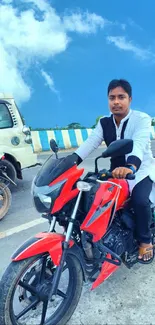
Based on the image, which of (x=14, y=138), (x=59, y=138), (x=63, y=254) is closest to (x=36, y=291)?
(x=63, y=254)

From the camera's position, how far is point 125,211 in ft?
8.52

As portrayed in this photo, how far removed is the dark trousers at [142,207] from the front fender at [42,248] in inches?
31.0

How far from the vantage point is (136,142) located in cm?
243

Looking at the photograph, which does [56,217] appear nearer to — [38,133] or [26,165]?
[26,165]

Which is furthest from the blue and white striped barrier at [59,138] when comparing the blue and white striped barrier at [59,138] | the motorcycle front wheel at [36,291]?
the motorcycle front wheel at [36,291]

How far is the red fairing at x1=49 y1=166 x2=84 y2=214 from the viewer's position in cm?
197

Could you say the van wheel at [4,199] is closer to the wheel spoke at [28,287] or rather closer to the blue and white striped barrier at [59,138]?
the wheel spoke at [28,287]

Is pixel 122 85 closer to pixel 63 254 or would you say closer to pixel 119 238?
pixel 119 238

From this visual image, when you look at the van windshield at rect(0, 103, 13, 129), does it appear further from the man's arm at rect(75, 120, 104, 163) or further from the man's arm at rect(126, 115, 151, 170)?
the man's arm at rect(126, 115, 151, 170)

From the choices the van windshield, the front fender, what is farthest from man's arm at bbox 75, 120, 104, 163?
the van windshield

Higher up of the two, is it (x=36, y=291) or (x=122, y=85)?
(x=122, y=85)

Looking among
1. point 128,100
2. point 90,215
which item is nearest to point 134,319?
point 90,215

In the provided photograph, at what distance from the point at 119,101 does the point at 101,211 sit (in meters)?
0.98

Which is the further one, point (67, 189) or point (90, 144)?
point (90, 144)
